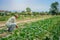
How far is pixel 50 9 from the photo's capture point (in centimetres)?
4684

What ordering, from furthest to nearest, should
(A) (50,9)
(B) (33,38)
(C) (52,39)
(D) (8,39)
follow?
1. (A) (50,9)
2. (C) (52,39)
3. (B) (33,38)
4. (D) (8,39)

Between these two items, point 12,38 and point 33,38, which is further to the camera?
point 33,38

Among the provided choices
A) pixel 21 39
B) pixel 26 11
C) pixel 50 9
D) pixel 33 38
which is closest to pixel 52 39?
pixel 33 38

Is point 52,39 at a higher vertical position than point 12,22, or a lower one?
lower

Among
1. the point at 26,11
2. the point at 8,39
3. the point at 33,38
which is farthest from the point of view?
the point at 26,11

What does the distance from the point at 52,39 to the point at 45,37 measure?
15.6 inches

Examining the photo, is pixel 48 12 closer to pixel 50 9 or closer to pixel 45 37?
pixel 50 9

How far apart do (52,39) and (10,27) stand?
239 centimetres

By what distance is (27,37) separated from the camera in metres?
9.61

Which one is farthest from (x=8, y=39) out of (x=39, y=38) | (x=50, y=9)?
(x=50, y=9)

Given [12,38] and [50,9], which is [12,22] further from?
[50,9]

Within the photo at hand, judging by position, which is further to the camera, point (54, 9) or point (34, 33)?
point (54, 9)

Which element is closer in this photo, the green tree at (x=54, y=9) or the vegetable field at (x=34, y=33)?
the vegetable field at (x=34, y=33)

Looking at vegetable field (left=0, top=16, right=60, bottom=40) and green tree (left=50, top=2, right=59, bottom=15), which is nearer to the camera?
vegetable field (left=0, top=16, right=60, bottom=40)
